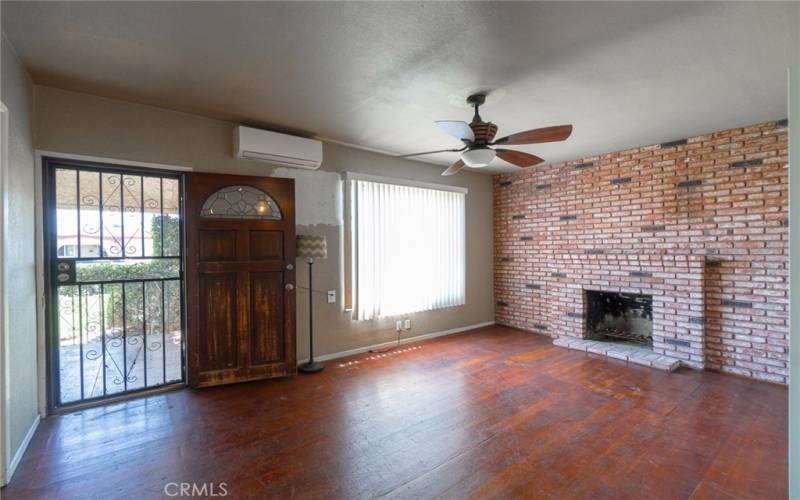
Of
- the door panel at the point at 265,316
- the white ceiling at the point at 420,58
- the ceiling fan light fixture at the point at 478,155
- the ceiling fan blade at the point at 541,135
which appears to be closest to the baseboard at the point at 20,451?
the door panel at the point at 265,316

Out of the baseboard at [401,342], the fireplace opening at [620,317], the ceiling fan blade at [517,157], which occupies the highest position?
the ceiling fan blade at [517,157]

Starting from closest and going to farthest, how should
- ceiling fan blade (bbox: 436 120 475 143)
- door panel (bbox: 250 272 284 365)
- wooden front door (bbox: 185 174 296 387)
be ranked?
ceiling fan blade (bbox: 436 120 475 143) → wooden front door (bbox: 185 174 296 387) → door panel (bbox: 250 272 284 365)

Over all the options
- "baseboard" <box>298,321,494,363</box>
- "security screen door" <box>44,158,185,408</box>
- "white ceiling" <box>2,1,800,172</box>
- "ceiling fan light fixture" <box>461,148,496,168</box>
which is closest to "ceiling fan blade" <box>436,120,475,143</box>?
"ceiling fan light fixture" <box>461,148,496,168</box>

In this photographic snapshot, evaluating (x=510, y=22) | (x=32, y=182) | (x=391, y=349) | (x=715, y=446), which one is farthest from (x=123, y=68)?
(x=715, y=446)

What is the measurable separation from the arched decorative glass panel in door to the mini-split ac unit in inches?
13.7

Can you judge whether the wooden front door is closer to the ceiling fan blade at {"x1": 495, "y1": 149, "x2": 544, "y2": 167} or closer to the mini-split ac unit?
the mini-split ac unit

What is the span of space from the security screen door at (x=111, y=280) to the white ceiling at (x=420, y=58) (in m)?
0.79

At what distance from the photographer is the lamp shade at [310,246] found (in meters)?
3.78

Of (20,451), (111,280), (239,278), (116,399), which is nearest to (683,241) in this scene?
(239,278)

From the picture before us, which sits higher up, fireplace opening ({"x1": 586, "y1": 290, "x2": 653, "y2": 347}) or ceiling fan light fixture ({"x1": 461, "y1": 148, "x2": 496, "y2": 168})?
ceiling fan light fixture ({"x1": 461, "y1": 148, "x2": 496, "y2": 168})

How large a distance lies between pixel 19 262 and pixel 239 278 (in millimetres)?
1504

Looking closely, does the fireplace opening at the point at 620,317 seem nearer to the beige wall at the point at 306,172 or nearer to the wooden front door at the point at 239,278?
the beige wall at the point at 306,172

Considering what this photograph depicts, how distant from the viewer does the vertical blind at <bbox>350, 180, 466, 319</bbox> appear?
4.47 meters

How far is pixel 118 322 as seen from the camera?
316 centimetres
